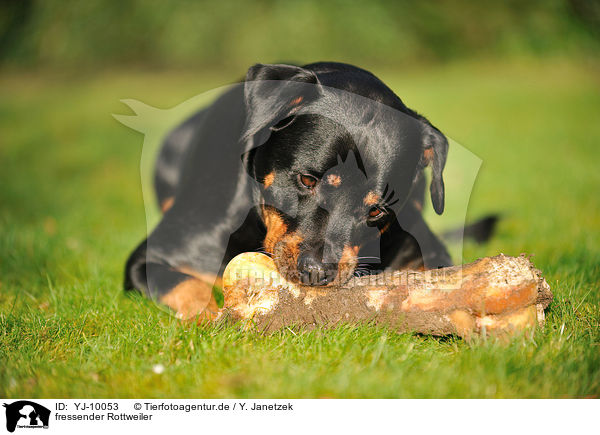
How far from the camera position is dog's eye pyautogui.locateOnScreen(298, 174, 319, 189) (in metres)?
2.29

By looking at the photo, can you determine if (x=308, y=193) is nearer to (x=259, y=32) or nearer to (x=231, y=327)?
(x=231, y=327)

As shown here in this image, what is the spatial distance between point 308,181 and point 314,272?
18.5 inches

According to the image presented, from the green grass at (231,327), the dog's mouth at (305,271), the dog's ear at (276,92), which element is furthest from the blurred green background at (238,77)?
the dog's ear at (276,92)

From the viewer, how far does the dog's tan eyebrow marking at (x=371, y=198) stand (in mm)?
2274

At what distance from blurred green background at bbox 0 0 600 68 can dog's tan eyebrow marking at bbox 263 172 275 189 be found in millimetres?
13774

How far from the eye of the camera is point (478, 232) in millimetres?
3754

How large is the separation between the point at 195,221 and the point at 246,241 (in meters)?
0.39

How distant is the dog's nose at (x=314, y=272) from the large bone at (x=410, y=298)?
2.1 inches

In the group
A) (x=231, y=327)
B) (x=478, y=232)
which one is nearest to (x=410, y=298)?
(x=231, y=327)

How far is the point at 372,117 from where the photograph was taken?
238cm
